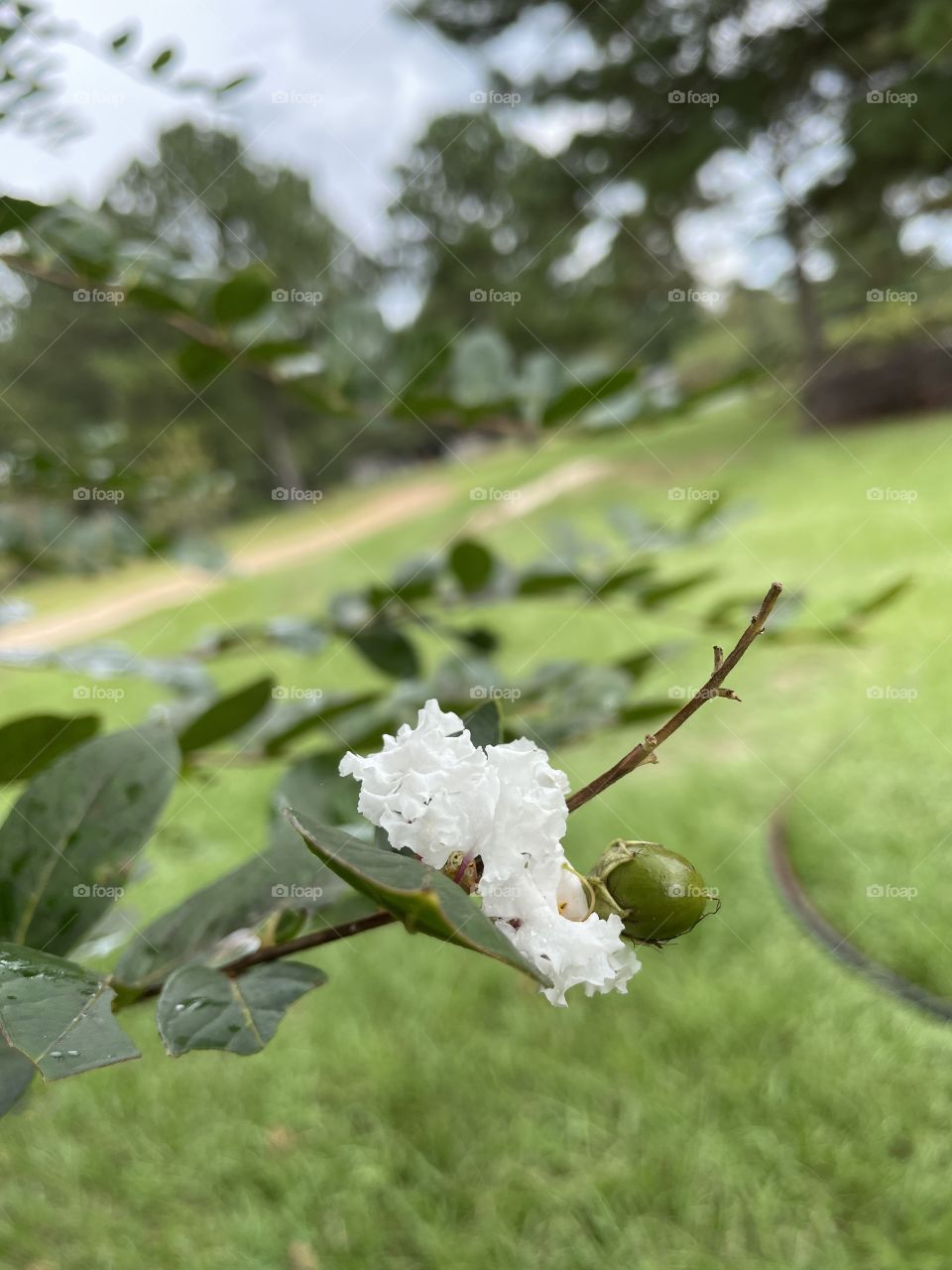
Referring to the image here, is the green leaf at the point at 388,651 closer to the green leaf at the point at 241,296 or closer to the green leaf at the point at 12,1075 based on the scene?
the green leaf at the point at 241,296

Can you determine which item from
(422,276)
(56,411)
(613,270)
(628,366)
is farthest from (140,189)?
(628,366)

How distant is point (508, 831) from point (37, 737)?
0.28 meters

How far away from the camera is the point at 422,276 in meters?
6.09

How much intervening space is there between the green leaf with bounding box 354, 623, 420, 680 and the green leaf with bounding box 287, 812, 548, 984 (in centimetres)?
52

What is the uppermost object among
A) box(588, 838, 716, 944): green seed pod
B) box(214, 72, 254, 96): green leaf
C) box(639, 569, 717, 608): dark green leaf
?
box(214, 72, 254, 96): green leaf

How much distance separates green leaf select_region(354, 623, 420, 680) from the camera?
712mm

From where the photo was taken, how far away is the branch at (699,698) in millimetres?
183
